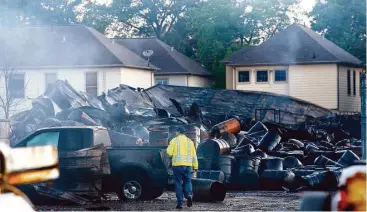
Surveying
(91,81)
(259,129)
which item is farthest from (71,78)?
(259,129)

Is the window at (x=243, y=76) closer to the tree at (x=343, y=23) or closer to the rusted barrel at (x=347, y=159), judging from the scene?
the tree at (x=343, y=23)

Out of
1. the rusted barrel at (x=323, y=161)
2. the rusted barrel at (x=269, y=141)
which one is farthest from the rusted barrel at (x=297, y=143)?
the rusted barrel at (x=323, y=161)

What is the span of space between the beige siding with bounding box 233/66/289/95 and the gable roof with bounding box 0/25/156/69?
5.39 meters

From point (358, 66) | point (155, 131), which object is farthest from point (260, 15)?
point (155, 131)

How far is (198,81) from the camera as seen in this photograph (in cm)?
5962

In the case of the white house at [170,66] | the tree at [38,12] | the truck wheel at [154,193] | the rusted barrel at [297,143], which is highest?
the tree at [38,12]

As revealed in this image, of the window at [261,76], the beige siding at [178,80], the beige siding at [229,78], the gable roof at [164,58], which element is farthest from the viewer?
the gable roof at [164,58]

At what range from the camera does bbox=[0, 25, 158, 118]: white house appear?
1927 inches

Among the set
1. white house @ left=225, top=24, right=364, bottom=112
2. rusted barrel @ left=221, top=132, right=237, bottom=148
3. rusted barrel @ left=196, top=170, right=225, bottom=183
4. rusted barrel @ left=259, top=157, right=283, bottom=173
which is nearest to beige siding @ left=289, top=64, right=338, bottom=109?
white house @ left=225, top=24, right=364, bottom=112

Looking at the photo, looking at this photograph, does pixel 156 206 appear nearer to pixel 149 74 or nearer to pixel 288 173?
pixel 288 173

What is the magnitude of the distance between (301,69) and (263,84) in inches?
94.6

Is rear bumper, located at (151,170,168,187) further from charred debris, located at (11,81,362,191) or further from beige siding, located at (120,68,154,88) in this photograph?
beige siding, located at (120,68,154,88)

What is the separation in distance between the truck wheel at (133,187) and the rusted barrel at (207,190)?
3.64ft

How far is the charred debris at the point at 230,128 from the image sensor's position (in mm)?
23859
